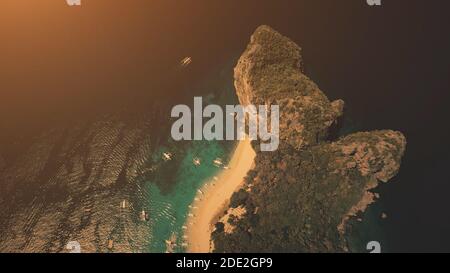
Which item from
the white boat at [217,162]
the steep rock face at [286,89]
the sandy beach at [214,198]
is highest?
the steep rock face at [286,89]

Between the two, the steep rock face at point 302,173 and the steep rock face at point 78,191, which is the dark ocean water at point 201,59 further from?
the steep rock face at point 302,173

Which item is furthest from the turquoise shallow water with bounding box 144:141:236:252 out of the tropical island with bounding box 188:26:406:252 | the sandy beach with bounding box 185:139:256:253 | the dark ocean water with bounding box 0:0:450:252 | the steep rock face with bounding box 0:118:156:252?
the dark ocean water with bounding box 0:0:450:252

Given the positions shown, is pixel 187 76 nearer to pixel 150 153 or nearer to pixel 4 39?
pixel 150 153

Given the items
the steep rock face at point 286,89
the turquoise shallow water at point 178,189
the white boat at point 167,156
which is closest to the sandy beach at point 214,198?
the turquoise shallow water at point 178,189

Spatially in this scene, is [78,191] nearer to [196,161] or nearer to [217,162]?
[196,161]

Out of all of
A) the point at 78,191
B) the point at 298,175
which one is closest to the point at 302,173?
the point at 298,175
